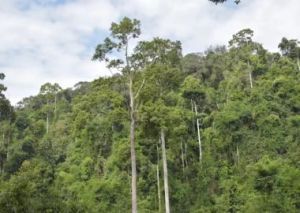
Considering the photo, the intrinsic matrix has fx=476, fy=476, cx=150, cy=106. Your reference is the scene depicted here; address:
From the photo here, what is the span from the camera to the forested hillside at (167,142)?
19.1 meters

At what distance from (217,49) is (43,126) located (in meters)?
25.4

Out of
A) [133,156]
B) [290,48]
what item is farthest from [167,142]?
[290,48]

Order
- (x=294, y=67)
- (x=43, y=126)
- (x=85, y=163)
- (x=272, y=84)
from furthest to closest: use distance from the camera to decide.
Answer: (x=43, y=126) < (x=294, y=67) < (x=272, y=84) < (x=85, y=163)

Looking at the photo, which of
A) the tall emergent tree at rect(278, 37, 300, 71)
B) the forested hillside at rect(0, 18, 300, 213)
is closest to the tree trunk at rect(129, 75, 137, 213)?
the forested hillside at rect(0, 18, 300, 213)

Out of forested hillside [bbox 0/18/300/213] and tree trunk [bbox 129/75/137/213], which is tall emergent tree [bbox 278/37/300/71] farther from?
tree trunk [bbox 129/75/137/213]

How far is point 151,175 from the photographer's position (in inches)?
1169

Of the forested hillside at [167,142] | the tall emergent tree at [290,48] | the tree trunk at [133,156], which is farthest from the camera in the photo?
the tall emergent tree at [290,48]

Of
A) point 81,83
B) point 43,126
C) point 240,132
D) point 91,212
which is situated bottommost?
point 91,212

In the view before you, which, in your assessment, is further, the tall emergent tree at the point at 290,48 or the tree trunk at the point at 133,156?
the tall emergent tree at the point at 290,48

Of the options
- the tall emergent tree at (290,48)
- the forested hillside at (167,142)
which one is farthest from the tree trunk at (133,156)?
the tall emergent tree at (290,48)

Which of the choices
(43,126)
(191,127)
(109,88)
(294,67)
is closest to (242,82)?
(294,67)

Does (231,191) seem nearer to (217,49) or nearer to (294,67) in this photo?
(294,67)

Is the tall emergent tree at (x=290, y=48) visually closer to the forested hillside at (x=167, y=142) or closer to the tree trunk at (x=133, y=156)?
the forested hillside at (x=167, y=142)

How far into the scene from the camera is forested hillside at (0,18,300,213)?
19.1 meters
